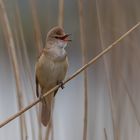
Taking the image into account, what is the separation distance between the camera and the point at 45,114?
5.48 ft

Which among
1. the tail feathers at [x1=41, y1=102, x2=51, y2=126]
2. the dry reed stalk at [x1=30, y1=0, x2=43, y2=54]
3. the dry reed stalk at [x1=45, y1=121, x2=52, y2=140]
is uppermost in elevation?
the dry reed stalk at [x1=30, y1=0, x2=43, y2=54]

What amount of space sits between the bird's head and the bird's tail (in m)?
0.20

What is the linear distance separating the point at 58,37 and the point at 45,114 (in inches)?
10.6

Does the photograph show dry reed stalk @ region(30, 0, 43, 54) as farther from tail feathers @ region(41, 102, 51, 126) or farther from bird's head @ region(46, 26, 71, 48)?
tail feathers @ region(41, 102, 51, 126)

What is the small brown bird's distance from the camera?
5.67ft

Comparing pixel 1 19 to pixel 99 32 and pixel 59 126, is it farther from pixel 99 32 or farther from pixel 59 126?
pixel 59 126

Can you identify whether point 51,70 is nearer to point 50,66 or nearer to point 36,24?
point 50,66

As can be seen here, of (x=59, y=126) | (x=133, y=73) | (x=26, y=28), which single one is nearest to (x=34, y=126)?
(x=59, y=126)

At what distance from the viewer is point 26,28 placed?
275 centimetres

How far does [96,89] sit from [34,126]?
11.1 inches

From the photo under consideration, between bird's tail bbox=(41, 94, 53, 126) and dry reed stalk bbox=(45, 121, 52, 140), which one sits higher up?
bird's tail bbox=(41, 94, 53, 126)

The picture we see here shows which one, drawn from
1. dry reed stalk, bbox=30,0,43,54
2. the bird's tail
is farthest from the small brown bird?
dry reed stalk, bbox=30,0,43,54

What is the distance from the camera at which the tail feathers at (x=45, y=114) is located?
1646 millimetres

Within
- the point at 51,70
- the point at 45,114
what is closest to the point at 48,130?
the point at 45,114
